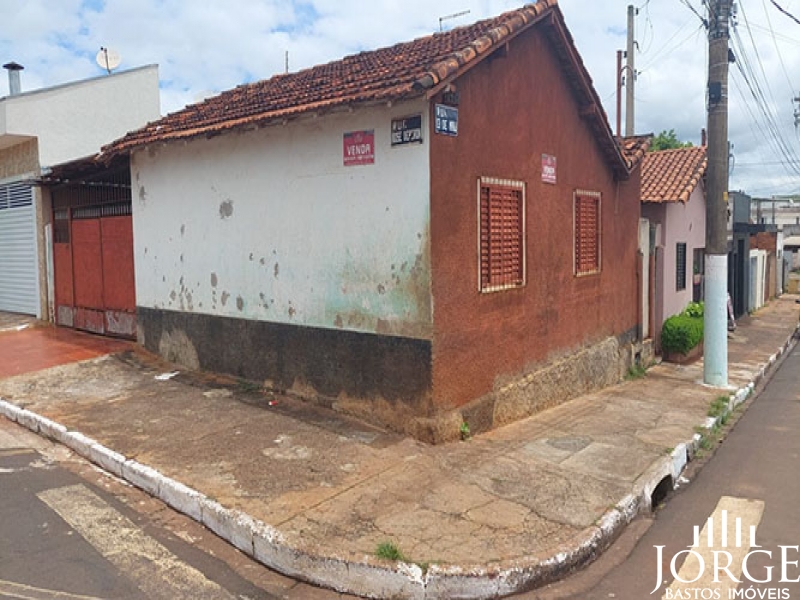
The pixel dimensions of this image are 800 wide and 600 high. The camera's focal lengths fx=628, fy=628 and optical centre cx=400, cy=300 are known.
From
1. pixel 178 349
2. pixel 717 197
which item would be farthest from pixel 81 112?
pixel 717 197

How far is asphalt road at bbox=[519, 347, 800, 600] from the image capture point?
404cm

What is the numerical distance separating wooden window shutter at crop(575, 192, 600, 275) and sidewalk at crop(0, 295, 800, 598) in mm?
2176

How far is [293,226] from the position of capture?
7.30 m

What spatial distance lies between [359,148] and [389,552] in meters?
4.04

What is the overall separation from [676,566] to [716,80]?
8.75m

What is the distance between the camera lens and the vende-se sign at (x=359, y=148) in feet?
21.0

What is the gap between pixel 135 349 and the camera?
10.3m

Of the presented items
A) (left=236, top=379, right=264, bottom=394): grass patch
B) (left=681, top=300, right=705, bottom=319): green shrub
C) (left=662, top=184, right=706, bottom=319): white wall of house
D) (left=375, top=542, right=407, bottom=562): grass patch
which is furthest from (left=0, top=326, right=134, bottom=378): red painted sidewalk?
(left=681, top=300, right=705, bottom=319): green shrub

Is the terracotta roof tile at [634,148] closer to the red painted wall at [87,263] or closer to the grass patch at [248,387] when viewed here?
the grass patch at [248,387]

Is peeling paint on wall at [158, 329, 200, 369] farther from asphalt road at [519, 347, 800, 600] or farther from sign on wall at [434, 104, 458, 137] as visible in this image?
asphalt road at [519, 347, 800, 600]

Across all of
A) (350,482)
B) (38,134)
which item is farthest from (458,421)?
(38,134)

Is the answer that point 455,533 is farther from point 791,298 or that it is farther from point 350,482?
point 791,298

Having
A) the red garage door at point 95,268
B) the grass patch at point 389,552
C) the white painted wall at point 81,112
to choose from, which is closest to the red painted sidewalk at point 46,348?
the red garage door at point 95,268

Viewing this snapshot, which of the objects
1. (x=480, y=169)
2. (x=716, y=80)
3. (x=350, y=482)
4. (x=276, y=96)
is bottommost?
(x=350, y=482)
